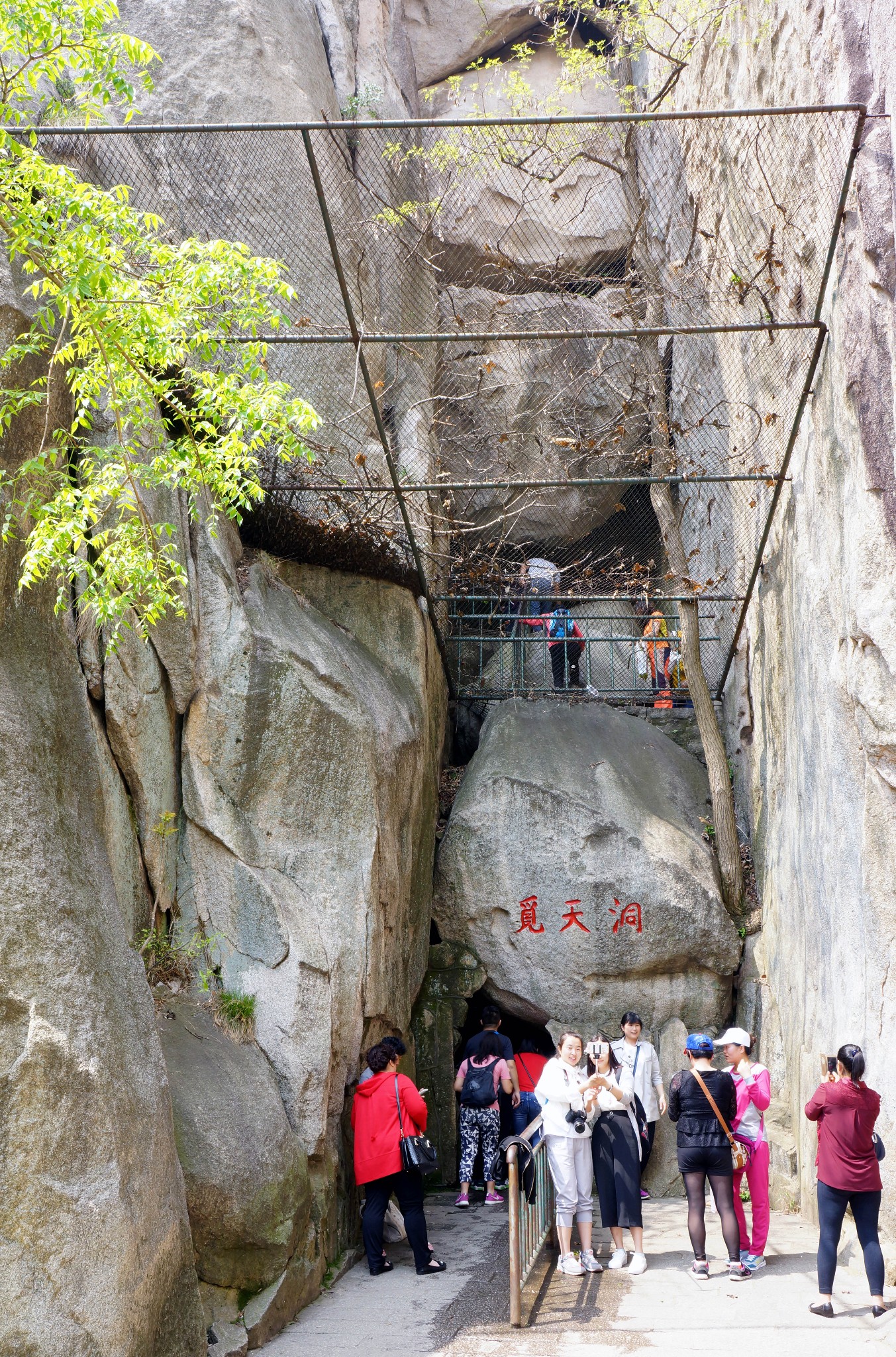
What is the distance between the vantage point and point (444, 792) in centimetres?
1141

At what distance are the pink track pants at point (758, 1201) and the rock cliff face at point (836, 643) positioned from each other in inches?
27.0

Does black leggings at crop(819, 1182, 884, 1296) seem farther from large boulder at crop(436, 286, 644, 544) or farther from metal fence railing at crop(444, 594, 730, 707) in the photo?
metal fence railing at crop(444, 594, 730, 707)

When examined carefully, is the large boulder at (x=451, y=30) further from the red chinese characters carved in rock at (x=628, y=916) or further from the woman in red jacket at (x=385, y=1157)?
the woman in red jacket at (x=385, y=1157)

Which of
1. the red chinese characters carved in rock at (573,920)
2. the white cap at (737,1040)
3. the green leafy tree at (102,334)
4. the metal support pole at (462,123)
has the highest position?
the metal support pole at (462,123)

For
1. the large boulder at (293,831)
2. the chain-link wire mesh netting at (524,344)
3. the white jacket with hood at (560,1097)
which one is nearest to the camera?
the white jacket with hood at (560,1097)

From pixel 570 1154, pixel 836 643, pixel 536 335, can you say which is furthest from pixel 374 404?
pixel 570 1154

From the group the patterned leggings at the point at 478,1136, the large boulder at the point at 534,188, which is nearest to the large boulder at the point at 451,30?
the large boulder at the point at 534,188

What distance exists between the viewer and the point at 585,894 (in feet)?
33.1

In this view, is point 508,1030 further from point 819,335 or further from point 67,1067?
point 819,335

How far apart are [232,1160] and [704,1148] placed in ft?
8.53

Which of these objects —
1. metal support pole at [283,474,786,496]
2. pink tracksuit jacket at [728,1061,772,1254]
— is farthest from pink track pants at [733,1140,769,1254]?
metal support pole at [283,474,786,496]

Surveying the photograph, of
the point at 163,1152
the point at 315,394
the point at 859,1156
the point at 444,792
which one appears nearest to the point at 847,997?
the point at 859,1156

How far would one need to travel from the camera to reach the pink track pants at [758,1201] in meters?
6.31

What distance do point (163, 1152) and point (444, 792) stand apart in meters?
6.45
